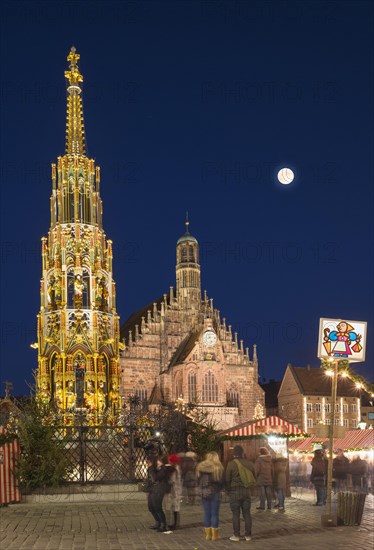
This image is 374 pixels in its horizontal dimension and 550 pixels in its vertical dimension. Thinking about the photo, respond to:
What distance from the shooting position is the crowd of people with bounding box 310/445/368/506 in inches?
797

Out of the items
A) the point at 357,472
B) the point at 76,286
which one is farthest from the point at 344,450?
the point at 76,286

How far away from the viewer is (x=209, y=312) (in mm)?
65188

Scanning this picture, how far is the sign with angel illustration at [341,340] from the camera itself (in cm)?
1552

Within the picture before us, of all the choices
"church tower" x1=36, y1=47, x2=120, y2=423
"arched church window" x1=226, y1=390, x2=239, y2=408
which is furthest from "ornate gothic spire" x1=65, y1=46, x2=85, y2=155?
"arched church window" x1=226, y1=390, x2=239, y2=408

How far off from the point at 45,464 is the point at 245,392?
43.3 metres

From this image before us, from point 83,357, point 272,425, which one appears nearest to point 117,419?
point 83,357

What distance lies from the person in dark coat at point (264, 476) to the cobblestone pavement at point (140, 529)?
1.28 feet

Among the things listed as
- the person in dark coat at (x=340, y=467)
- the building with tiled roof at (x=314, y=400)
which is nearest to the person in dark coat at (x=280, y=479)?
the person in dark coat at (x=340, y=467)

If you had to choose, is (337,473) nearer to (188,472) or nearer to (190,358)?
(188,472)

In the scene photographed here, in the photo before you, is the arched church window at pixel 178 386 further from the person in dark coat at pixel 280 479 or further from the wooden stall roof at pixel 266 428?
the person in dark coat at pixel 280 479

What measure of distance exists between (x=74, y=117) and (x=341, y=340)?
3822 cm

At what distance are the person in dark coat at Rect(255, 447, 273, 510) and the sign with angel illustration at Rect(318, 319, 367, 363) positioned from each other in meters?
4.53

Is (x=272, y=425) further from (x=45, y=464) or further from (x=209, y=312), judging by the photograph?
(x=209, y=312)

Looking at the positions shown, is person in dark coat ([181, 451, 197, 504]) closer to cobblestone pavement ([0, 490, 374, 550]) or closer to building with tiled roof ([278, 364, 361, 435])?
cobblestone pavement ([0, 490, 374, 550])
